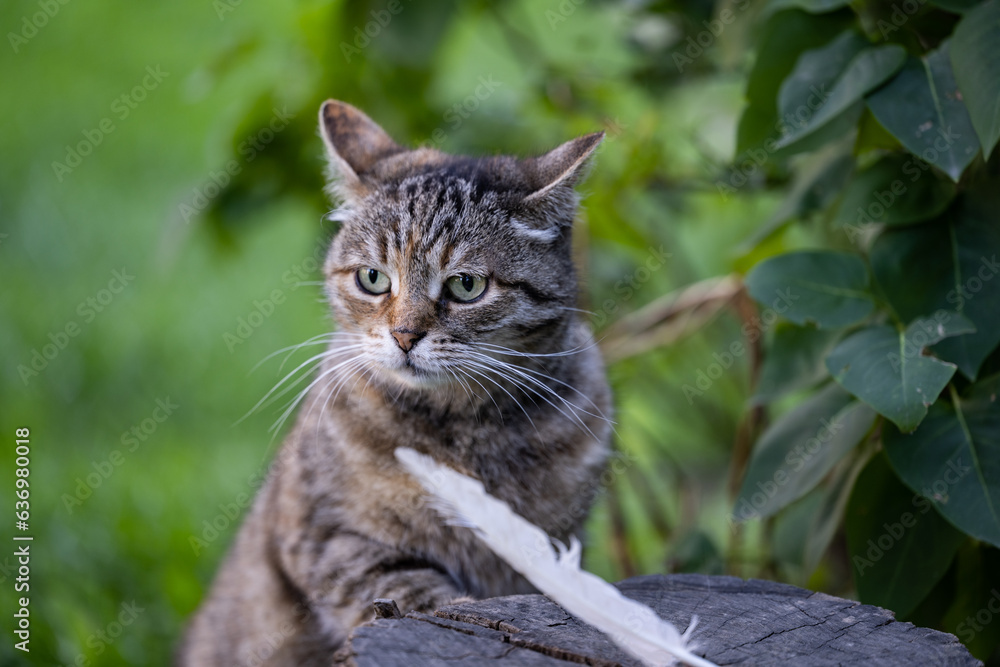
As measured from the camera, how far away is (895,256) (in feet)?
7.54

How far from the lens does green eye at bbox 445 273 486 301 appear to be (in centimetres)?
231

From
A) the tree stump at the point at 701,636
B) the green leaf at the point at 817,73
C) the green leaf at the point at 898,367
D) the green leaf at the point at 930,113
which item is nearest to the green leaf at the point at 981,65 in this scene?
the green leaf at the point at 930,113

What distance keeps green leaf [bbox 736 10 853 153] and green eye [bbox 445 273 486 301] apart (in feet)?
2.87

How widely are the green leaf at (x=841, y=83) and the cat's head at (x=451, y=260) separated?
52cm

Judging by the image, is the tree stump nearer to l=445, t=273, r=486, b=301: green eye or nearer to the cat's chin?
the cat's chin

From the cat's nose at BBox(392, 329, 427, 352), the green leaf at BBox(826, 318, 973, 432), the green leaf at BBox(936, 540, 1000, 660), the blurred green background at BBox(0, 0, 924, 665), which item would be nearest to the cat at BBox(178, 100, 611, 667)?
the cat's nose at BBox(392, 329, 427, 352)

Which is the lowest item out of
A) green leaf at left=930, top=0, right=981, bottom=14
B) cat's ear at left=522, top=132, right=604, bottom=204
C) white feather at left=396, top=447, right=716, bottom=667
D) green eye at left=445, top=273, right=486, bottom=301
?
white feather at left=396, top=447, right=716, bottom=667

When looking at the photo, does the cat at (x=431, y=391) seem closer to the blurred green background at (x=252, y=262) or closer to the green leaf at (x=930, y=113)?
the blurred green background at (x=252, y=262)

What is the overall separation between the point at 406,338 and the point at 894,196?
1.35 m

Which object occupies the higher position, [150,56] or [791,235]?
[150,56]

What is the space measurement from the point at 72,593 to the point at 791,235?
380 cm

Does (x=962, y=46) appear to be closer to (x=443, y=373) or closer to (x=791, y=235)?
(x=443, y=373)

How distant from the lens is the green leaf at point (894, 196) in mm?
2275

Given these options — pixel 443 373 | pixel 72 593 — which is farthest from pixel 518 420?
pixel 72 593
